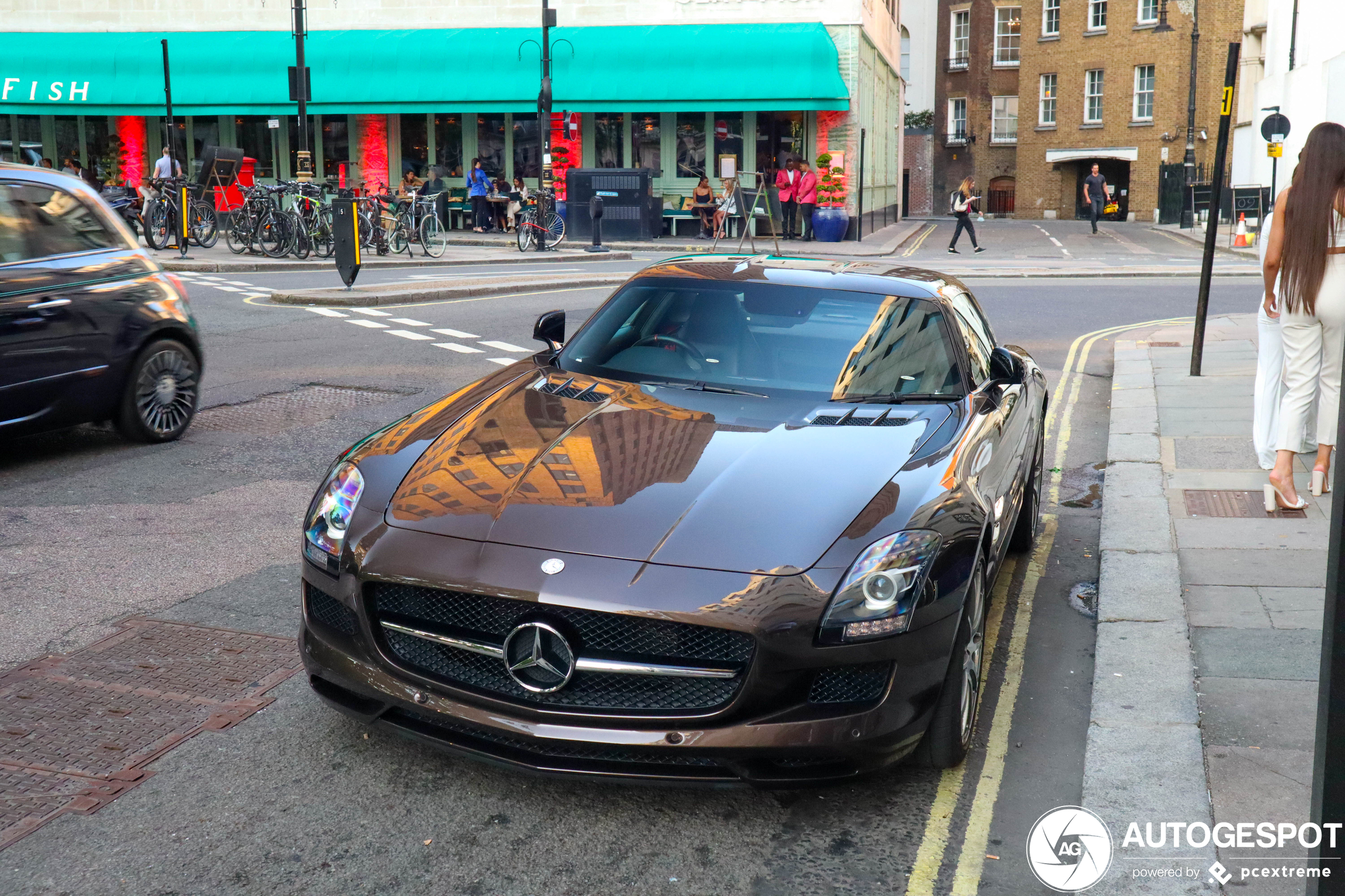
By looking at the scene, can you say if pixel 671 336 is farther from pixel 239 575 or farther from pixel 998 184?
pixel 998 184

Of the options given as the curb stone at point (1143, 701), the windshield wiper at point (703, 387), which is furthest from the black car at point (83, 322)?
the curb stone at point (1143, 701)

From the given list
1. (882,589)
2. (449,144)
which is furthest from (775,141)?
(882,589)

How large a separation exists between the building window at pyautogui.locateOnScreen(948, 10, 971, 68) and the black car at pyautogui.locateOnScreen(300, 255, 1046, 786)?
64321mm

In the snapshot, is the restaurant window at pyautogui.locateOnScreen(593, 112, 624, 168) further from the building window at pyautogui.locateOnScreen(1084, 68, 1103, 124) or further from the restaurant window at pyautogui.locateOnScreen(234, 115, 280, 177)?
the building window at pyautogui.locateOnScreen(1084, 68, 1103, 124)

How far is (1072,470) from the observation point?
837 centimetres

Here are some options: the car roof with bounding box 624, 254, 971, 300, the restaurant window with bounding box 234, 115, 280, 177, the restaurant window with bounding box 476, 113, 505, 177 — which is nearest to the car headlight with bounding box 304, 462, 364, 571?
the car roof with bounding box 624, 254, 971, 300

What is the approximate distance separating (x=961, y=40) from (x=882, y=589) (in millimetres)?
65911

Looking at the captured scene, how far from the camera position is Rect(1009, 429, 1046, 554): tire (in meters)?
6.07

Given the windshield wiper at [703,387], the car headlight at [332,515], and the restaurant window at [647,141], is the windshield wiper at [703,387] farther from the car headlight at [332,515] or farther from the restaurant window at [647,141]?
the restaurant window at [647,141]

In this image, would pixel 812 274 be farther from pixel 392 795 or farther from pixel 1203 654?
pixel 392 795

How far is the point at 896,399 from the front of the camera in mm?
4781

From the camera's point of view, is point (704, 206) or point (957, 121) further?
point (957, 121)

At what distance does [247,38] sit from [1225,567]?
33345 mm

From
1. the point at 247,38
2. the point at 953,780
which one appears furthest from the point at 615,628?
the point at 247,38
